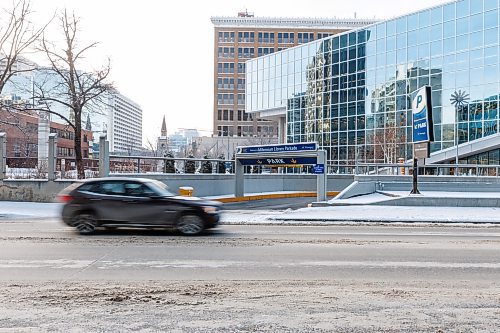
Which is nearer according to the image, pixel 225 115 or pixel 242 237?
→ pixel 242 237

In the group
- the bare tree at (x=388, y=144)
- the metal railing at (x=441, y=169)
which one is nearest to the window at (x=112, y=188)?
the metal railing at (x=441, y=169)

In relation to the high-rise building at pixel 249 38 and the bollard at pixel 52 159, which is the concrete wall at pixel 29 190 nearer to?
the bollard at pixel 52 159

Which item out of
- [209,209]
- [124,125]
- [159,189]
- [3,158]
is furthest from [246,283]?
[124,125]

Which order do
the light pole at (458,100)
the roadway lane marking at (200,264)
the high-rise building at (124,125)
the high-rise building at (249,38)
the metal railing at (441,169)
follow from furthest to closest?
1. the high-rise building at (124,125)
2. the high-rise building at (249,38)
3. the light pole at (458,100)
4. the metal railing at (441,169)
5. the roadway lane marking at (200,264)

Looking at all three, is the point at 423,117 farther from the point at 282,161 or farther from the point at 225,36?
the point at 225,36

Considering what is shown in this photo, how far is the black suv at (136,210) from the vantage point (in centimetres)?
1266

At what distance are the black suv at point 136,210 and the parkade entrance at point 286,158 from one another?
35.6 ft

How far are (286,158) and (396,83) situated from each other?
3215cm

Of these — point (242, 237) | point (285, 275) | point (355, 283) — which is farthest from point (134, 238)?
point (355, 283)

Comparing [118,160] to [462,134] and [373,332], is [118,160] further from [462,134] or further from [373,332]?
[462,134]

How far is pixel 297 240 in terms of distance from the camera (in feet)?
39.9

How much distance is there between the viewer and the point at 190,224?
12727 mm

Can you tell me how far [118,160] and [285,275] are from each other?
17202 millimetres

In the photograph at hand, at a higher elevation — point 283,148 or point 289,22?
point 289,22
